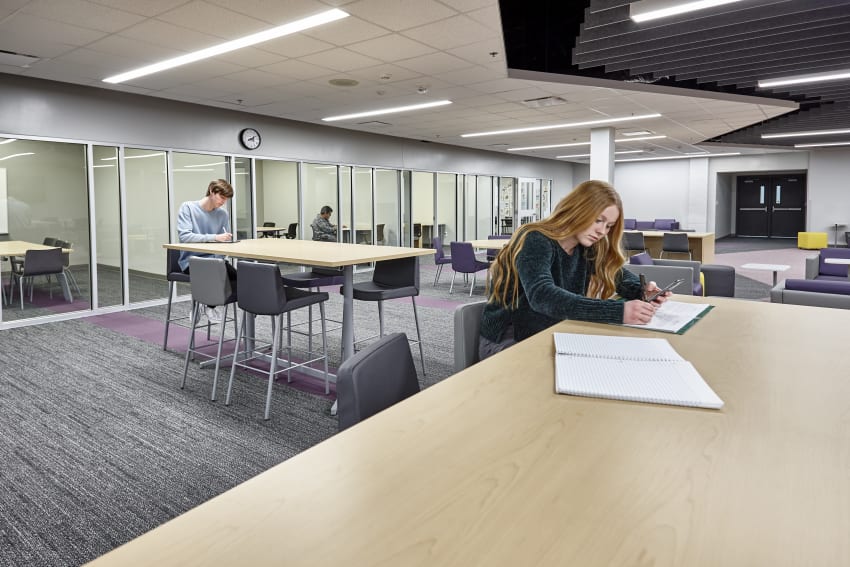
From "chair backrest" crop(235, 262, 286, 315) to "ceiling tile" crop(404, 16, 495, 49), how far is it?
2.46 meters

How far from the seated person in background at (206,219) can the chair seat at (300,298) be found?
106 cm

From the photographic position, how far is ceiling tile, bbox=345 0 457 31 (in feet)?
13.5

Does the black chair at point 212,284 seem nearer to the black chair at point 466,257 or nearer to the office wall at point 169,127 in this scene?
the office wall at point 169,127

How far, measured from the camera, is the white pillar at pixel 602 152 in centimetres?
1045

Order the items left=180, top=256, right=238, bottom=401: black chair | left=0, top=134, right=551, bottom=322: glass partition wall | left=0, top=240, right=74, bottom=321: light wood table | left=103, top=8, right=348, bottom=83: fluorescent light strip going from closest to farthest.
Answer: left=180, top=256, right=238, bottom=401: black chair
left=103, top=8, right=348, bottom=83: fluorescent light strip
left=0, top=240, right=74, bottom=321: light wood table
left=0, top=134, right=551, bottom=322: glass partition wall

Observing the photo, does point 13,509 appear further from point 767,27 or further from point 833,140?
point 833,140

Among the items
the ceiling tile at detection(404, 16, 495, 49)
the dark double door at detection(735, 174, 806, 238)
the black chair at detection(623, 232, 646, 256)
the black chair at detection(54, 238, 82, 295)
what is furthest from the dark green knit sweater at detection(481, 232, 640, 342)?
the dark double door at detection(735, 174, 806, 238)

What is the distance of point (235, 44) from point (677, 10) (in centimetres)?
386

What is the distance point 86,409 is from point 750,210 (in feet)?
74.3

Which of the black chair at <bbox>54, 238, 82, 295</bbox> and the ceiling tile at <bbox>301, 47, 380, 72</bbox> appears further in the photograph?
the black chair at <bbox>54, 238, 82, 295</bbox>

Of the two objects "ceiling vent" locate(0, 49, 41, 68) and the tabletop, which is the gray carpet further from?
"ceiling vent" locate(0, 49, 41, 68)

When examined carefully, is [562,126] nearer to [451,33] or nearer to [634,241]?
[634,241]

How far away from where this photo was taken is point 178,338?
220 inches

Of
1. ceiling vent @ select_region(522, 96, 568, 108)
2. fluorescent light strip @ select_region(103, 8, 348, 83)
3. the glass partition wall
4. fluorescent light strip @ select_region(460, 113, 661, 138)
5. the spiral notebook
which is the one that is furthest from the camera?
fluorescent light strip @ select_region(460, 113, 661, 138)
